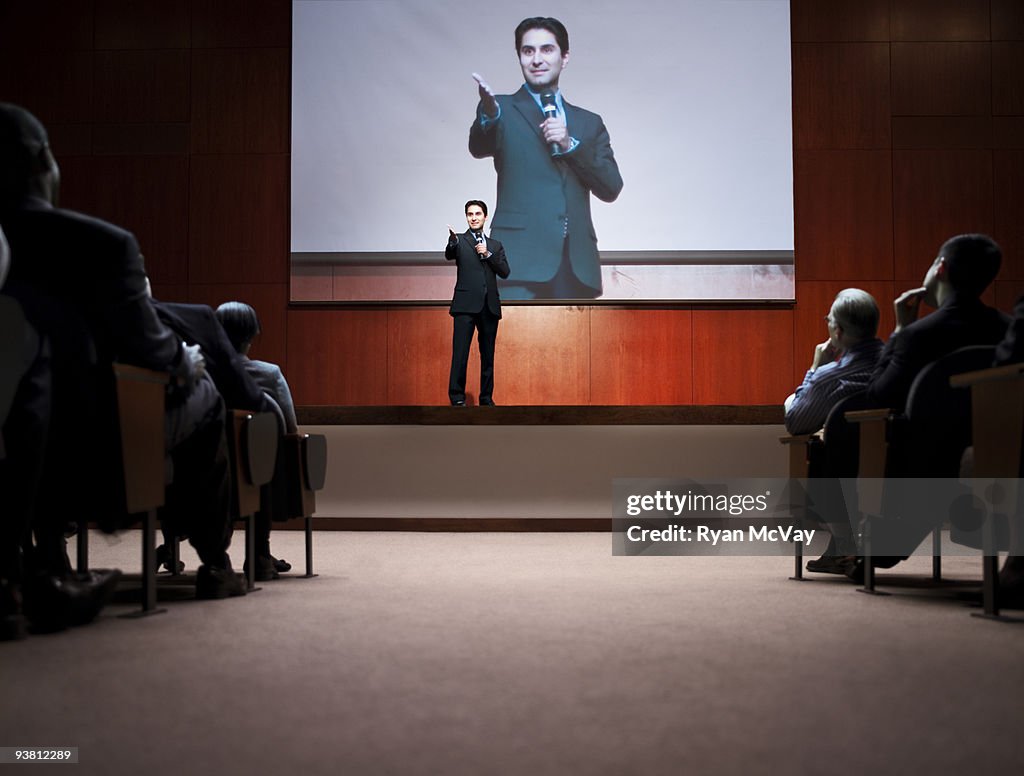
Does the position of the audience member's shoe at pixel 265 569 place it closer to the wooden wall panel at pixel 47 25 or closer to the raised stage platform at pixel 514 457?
the raised stage platform at pixel 514 457

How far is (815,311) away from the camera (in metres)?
8.23

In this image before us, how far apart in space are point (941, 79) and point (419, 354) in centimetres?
441

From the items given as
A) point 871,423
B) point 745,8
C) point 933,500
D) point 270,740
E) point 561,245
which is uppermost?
point 745,8

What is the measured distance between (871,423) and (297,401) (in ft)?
20.2

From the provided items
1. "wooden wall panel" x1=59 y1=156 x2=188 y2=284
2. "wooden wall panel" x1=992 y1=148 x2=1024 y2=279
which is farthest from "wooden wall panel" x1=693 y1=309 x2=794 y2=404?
"wooden wall panel" x1=59 y1=156 x2=188 y2=284

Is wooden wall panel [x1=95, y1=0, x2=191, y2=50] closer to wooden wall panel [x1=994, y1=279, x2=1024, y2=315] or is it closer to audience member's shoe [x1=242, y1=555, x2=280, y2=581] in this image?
audience member's shoe [x1=242, y1=555, x2=280, y2=581]

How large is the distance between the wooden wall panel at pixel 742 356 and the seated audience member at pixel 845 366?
478 cm

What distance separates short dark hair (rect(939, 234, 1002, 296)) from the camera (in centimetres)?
283

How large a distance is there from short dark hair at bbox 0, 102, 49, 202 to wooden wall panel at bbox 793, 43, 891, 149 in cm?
684

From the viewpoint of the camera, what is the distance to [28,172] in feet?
7.38

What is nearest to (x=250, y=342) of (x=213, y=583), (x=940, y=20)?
(x=213, y=583)

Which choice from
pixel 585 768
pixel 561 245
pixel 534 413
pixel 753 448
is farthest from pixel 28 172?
pixel 561 245

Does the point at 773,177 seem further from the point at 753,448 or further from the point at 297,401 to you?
the point at 297,401

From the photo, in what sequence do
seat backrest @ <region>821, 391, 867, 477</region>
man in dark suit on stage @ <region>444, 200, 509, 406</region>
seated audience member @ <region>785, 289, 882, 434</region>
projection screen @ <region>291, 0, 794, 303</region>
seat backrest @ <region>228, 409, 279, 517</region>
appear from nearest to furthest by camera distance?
seat backrest @ <region>228, 409, 279, 517</region>, seat backrest @ <region>821, 391, 867, 477</region>, seated audience member @ <region>785, 289, 882, 434</region>, man in dark suit on stage @ <region>444, 200, 509, 406</region>, projection screen @ <region>291, 0, 794, 303</region>
